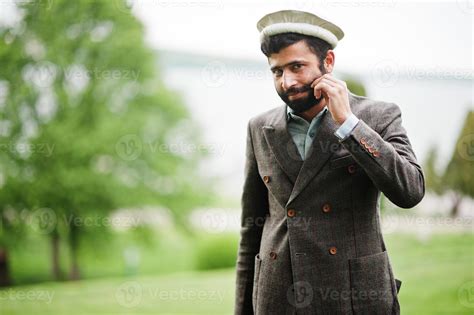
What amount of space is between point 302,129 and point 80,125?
330 inches

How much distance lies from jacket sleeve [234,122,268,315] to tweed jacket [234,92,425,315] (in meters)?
0.14

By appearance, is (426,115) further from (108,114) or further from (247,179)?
(108,114)

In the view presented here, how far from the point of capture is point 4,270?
941 centimetres

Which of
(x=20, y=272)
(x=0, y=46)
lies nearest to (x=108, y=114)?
(x=0, y=46)

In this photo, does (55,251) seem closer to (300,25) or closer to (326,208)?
(326,208)

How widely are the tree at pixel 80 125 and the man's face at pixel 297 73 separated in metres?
7.85

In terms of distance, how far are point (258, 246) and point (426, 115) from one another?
16.6ft

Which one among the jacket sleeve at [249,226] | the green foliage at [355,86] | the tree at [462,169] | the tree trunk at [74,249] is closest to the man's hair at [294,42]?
the jacket sleeve at [249,226]

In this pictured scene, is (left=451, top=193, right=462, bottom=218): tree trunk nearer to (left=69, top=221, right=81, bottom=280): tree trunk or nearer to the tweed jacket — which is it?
the tweed jacket

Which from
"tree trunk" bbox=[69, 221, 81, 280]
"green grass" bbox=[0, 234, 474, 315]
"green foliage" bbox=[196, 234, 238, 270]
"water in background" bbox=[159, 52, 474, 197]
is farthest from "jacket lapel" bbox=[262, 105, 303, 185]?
"tree trunk" bbox=[69, 221, 81, 280]

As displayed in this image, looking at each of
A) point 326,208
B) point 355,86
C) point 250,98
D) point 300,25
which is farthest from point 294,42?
A: point 250,98

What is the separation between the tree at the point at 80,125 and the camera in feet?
30.0

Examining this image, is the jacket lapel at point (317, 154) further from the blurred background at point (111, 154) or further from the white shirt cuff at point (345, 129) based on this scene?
the blurred background at point (111, 154)

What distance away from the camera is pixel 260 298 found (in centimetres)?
197
